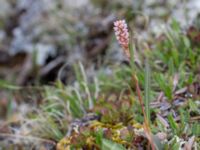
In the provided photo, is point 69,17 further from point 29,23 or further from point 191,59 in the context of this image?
point 191,59

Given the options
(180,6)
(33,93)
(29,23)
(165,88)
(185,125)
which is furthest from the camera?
(29,23)

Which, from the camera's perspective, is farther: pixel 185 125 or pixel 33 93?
pixel 33 93

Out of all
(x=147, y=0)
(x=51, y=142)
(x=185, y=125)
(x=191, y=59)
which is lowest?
(x=51, y=142)

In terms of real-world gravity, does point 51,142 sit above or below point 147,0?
below

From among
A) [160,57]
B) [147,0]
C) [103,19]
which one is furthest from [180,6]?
[160,57]

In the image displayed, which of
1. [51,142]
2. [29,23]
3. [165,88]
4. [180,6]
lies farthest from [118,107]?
[29,23]

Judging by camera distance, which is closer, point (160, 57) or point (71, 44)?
point (160, 57)

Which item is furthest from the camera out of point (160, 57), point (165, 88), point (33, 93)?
point (33, 93)

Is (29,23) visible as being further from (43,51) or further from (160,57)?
(160,57)

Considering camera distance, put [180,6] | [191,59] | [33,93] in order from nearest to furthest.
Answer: [191,59]
[33,93]
[180,6]
